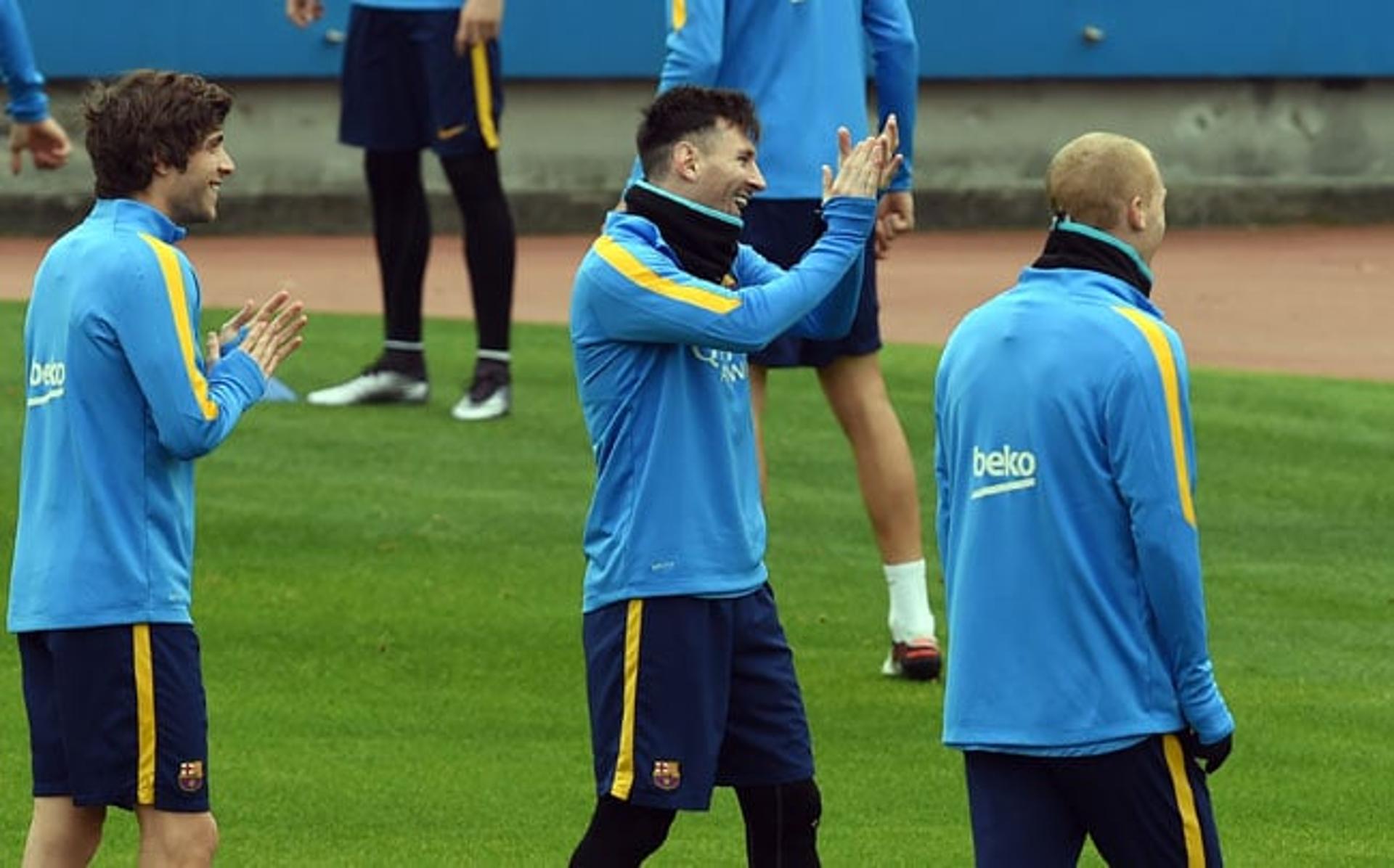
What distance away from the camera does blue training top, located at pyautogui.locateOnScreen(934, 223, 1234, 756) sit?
5.20 meters

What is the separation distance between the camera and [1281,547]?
10.8 m

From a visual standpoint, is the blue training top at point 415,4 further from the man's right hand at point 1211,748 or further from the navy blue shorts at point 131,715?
the man's right hand at point 1211,748

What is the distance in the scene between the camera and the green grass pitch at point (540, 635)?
24.2 ft

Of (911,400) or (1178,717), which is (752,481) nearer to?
(1178,717)

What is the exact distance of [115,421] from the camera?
5738mm

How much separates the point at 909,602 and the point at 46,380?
330 cm

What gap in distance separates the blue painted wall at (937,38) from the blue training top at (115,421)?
51.5 feet

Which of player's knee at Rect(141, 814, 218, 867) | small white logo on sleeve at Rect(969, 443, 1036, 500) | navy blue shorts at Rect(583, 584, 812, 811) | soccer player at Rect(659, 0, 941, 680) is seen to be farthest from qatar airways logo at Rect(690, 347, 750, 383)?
soccer player at Rect(659, 0, 941, 680)

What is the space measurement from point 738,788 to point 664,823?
0.19 metres

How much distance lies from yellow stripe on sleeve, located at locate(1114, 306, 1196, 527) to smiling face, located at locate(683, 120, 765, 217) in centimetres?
113

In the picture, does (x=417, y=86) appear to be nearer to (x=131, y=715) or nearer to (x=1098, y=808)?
(x=131, y=715)

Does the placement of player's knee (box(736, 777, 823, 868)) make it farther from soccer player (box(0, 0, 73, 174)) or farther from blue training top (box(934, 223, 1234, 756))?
soccer player (box(0, 0, 73, 174))

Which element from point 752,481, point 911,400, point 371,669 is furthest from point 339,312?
point 752,481

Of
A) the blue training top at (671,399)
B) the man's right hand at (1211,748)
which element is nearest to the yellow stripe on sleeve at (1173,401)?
the man's right hand at (1211,748)
